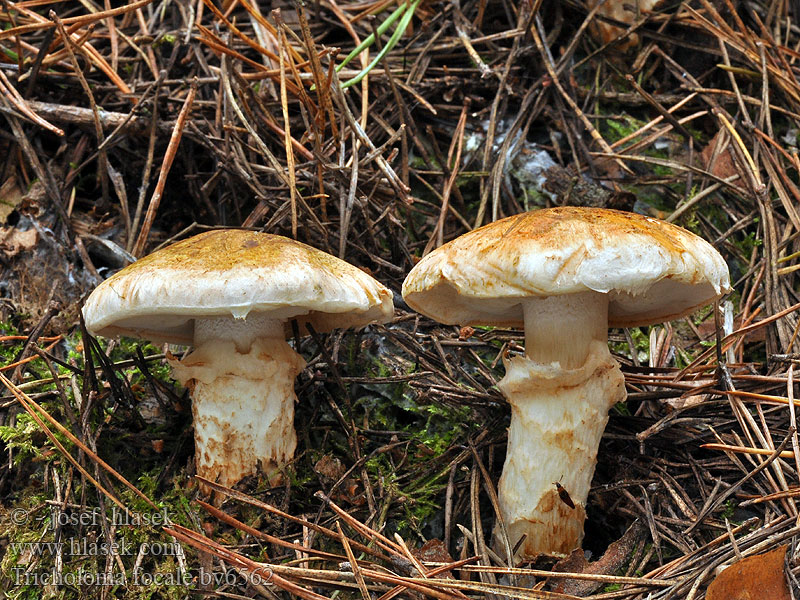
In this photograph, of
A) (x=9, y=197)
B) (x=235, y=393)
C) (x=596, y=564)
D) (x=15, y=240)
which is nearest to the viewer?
(x=596, y=564)

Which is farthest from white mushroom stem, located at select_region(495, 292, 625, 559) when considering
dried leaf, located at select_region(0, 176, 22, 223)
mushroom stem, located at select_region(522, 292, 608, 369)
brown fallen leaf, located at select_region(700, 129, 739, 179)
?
dried leaf, located at select_region(0, 176, 22, 223)

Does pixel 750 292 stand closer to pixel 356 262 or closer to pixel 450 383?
pixel 450 383

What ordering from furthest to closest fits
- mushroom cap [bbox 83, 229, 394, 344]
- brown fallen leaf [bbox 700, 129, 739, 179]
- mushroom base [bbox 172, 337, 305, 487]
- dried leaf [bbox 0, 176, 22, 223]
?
brown fallen leaf [bbox 700, 129, 739, 179], dried leaf [bbox 0, 176, 22, 223], mushroom base [bbox 172, 337, 305, 487], mushroom cap [bbox 83, 229, 394, 344]

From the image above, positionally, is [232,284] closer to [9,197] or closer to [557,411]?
[557,411]

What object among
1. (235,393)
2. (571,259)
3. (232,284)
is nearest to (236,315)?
(232,284)

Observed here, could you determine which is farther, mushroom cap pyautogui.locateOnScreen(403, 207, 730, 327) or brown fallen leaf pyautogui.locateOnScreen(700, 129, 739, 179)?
brown fallen leaf pyautogui.locateOnScreen(700, 129, 739, 179)

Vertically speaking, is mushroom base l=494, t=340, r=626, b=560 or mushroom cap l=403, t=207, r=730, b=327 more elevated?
mushroom cap l=403, t=207, r=730, b=327

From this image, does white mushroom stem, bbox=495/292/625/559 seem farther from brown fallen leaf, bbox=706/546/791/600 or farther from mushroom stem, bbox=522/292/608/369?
brown fallen leaf, bbox=706/546/791/600

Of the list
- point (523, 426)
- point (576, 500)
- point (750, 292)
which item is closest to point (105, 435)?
point (523, 426)
